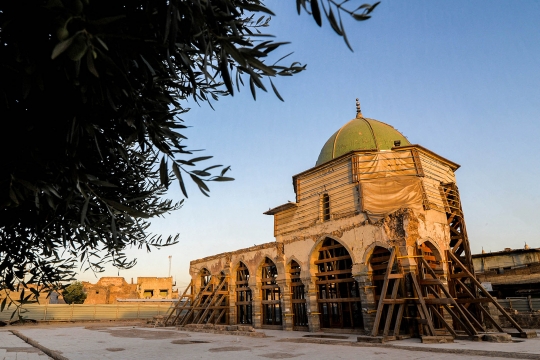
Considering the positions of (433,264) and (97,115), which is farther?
(433,264)

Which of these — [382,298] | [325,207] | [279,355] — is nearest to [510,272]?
[325,207]

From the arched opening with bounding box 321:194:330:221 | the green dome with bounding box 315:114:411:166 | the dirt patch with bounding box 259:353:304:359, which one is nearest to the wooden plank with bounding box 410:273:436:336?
the dirt patch with bounding box 259:353:304:359

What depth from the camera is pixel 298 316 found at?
20453 mm

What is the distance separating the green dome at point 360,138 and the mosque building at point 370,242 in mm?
60

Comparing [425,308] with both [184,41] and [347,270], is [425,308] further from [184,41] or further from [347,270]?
[184,41]

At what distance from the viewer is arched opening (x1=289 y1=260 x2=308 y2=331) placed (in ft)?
66.0

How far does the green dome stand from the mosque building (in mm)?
60

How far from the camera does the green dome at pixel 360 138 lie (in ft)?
64.4

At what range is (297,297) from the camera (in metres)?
20.8

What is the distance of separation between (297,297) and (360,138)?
954 centimetres

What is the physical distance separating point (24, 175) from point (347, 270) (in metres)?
16.5

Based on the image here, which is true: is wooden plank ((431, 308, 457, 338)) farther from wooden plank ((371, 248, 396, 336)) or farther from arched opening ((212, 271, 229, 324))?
arched opening ((212, 271, 229, 324))

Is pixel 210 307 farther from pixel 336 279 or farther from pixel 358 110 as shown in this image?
pixel 358 110

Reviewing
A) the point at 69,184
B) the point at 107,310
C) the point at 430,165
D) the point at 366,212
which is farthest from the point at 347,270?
the point at 107,310
